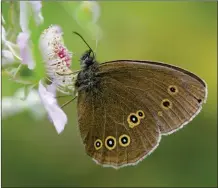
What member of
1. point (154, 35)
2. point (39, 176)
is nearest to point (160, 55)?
point (154, 35)

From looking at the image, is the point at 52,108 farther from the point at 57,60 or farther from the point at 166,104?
the point at 166,104

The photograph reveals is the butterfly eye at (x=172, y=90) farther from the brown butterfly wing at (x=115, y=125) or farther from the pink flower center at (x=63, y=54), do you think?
the pink flower center at (x=63, y=54)

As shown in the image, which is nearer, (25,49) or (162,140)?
(25,49)

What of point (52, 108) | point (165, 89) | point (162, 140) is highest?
point (162, 140)

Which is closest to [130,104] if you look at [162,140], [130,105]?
[130,105]

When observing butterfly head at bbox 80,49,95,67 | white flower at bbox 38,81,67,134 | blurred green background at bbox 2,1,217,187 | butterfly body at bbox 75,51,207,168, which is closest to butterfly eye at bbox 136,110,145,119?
butterfly body at bbox 75,51,207,168

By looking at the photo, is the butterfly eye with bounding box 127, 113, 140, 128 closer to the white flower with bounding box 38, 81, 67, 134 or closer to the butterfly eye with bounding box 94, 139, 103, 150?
the butterfly eye with bounding box 94, 139, 103, 150

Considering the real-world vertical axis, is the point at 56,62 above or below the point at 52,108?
above
